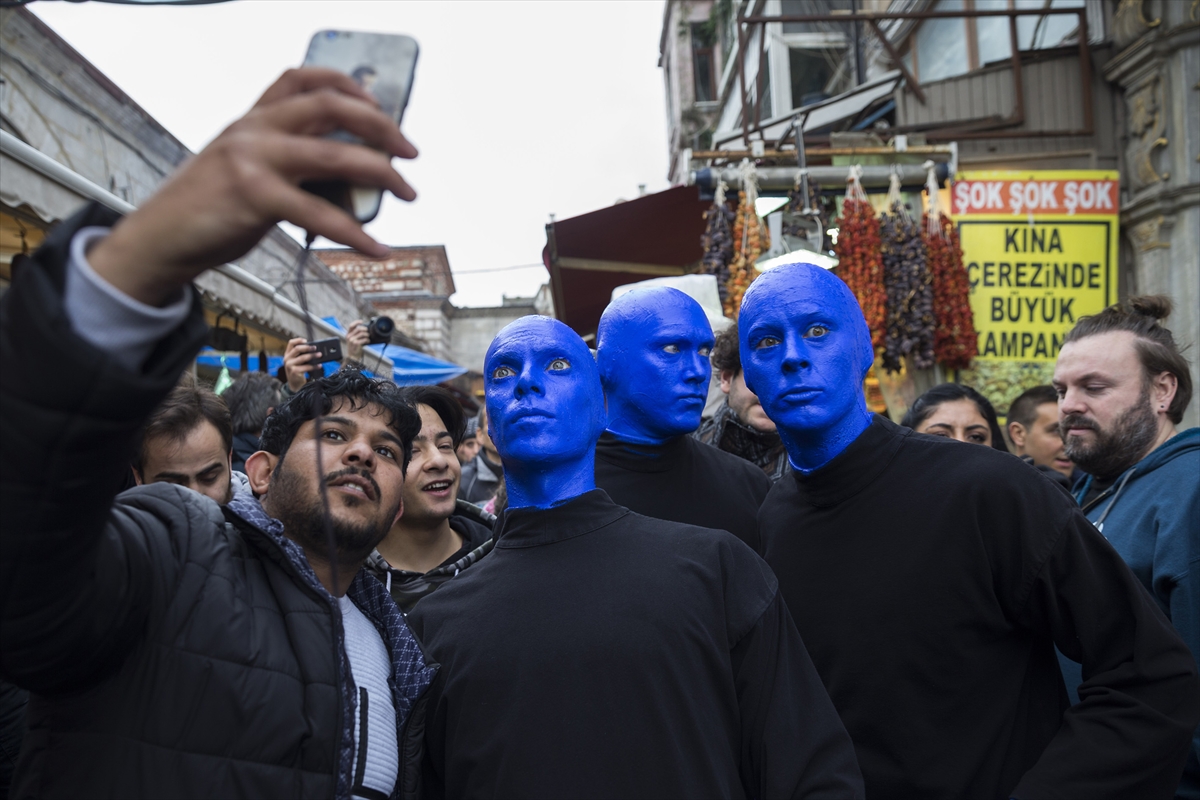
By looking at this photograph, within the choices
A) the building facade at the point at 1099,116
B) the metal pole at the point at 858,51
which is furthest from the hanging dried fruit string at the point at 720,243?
the metal pole at the point at 858,51

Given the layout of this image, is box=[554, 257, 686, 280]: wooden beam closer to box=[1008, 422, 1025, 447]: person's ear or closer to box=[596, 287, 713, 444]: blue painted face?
box=[1008, 422, 1025, 447]: person's ear

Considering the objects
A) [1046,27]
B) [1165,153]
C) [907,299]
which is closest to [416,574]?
[907,299]

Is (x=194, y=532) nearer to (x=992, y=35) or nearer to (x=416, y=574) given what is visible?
(x=416, y=574)

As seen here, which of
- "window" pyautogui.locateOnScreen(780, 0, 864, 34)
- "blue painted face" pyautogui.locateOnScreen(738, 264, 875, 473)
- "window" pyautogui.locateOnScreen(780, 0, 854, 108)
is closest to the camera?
"blue painted face" pyautogui.locateOnScreen(738, 264, 875, 473)

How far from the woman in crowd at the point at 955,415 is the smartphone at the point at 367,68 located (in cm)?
303

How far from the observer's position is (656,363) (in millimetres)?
2293

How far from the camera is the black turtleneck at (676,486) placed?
90.5 inches

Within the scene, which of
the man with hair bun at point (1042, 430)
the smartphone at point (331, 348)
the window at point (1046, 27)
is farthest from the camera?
the window at point (1046, 27)

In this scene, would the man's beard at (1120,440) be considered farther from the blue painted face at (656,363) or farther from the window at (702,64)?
the window at (702,64)

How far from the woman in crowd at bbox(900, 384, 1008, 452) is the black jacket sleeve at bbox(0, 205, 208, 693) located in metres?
3.13

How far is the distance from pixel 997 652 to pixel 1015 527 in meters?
0.25

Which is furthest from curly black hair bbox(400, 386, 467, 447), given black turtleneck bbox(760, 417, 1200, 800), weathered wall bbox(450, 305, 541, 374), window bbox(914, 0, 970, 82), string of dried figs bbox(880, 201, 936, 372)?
weathered wall bbox(450, 305, 541, 374)

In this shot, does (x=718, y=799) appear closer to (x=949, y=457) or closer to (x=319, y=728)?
(x=319, y=728)

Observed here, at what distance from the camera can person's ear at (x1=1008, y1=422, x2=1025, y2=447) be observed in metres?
4.56
